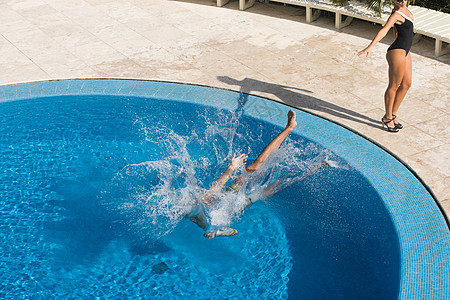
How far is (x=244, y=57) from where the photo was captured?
8.38m

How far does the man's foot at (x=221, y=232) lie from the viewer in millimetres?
5250

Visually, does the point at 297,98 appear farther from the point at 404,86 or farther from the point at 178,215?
the point at 178,215

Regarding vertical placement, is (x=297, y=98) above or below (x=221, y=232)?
above

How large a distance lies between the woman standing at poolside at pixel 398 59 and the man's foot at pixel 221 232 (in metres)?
2.34

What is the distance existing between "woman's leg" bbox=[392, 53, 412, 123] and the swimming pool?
0.67 metres

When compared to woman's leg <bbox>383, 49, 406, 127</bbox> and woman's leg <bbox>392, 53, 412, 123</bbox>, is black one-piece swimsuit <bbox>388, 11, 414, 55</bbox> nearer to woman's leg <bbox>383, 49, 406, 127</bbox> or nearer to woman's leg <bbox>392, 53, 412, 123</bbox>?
woman's leg <bbox>383, 49, 406, 127</bbox>

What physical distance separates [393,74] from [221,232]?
2.72 m

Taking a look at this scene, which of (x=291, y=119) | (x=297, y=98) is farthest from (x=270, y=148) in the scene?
(x=297, y=98)

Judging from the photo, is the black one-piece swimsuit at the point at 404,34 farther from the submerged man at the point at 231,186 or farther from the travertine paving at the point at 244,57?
the submerged man at the point at 231,186

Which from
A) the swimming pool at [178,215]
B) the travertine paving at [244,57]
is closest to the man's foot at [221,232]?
the swimming pool at [178,215]

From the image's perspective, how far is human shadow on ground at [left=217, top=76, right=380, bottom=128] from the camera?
6848mm

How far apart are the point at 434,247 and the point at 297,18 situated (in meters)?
5.63

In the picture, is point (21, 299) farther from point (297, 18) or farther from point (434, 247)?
point (297, 18)

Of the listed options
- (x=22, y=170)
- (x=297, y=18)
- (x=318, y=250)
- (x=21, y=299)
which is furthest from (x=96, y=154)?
(x=297, y=18)
